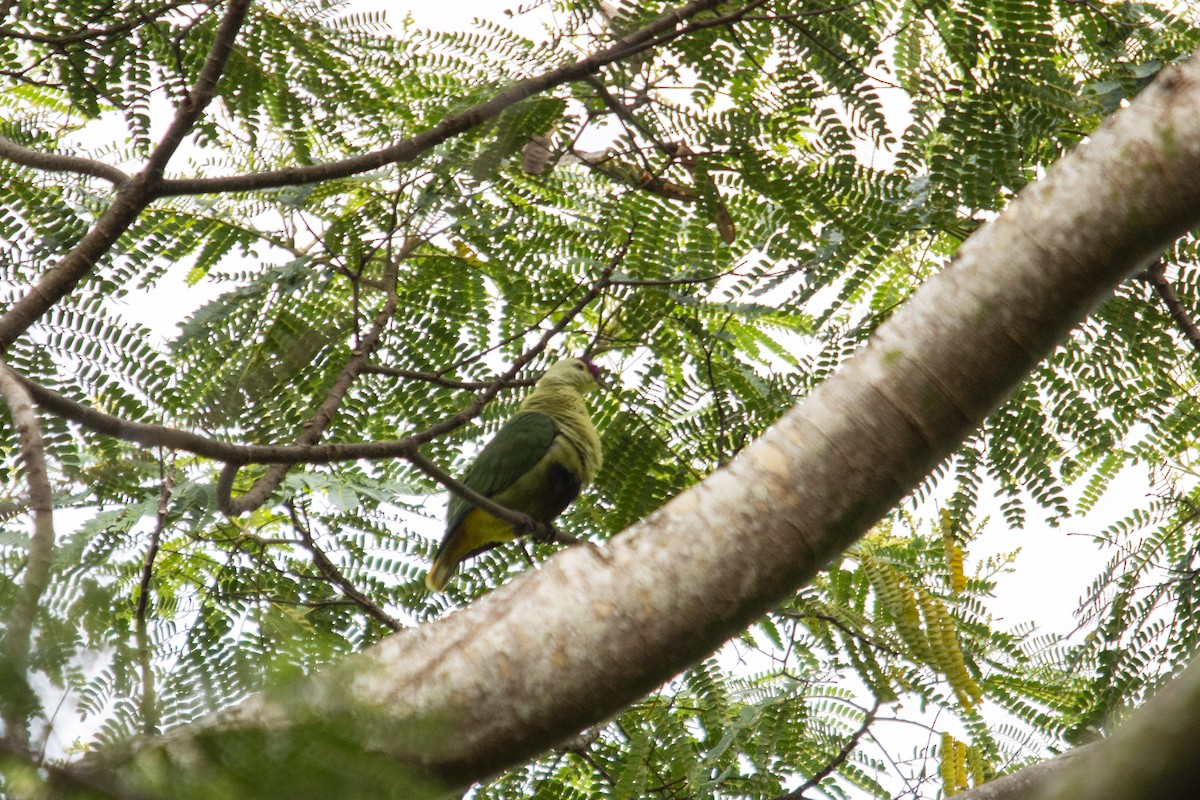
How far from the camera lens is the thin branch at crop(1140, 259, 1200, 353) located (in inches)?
111

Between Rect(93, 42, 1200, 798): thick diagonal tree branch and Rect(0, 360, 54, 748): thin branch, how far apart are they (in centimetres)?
54

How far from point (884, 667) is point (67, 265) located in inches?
109

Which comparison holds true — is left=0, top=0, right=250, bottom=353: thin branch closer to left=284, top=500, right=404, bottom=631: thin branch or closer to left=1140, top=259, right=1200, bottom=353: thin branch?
left=284, top=500, right=404, bottom=631: thin branch

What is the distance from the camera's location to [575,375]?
403cm

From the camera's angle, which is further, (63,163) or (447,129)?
(63,163)

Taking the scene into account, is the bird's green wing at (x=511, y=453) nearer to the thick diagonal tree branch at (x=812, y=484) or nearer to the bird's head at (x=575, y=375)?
the bird's head at (x=575, y=375)

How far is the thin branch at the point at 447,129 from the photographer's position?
2.60m

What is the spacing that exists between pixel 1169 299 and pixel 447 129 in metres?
2.10

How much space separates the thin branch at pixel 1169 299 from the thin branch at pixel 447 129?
137 centimetres

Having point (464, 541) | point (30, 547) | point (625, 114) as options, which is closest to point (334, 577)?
point (464, 541)

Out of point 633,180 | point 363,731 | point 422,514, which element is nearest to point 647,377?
point 633,180

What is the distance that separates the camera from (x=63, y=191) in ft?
10.5

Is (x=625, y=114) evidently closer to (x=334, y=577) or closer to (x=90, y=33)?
(x=90, y=33)

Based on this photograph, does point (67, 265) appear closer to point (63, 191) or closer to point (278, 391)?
point (278, 391)
